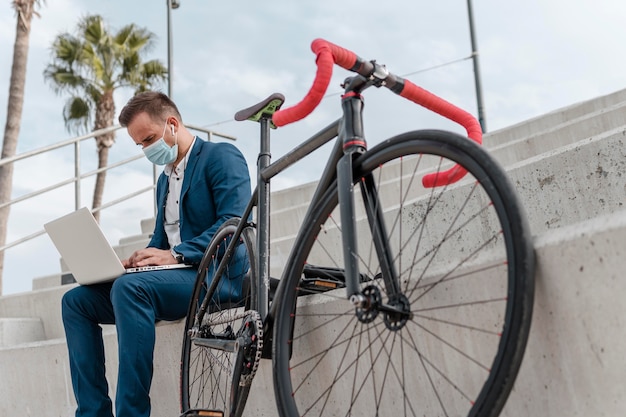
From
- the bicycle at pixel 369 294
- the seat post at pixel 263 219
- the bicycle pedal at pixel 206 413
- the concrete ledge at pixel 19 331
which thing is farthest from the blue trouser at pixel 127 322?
the concrete ledge at pixel 19 331

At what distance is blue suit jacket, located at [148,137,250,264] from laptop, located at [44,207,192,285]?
147 millimetres

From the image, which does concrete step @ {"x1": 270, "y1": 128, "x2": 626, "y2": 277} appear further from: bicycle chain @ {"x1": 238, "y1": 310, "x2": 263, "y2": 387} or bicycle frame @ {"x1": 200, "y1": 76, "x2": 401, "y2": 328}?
bicycle chain @ {"x1": 238, "y1": 310, "x2": 263, "y2": 387}

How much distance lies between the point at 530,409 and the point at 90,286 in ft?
6.92

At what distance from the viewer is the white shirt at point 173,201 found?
340 centimetres

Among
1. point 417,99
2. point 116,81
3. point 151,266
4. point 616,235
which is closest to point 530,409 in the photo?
point 616,235

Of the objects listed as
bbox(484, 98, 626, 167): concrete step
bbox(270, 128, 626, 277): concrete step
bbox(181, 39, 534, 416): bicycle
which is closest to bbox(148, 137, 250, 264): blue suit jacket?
bbox(181, 39, 534, 416): bicycle

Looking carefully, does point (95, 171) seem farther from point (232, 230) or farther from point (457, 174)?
point (457, 174)

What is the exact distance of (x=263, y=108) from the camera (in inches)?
111

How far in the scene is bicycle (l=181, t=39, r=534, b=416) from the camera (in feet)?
5.60

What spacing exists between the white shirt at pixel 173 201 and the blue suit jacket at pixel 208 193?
0.39ft

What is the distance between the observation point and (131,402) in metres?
2.77

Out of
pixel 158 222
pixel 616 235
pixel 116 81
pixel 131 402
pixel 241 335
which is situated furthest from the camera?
pixel 116 81

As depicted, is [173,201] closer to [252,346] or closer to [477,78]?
[252,346]

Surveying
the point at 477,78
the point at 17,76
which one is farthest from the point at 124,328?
the point at 17,76
